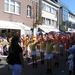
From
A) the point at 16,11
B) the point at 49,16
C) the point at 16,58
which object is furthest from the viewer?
the point at 49,16

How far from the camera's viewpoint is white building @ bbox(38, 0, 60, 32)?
142ft

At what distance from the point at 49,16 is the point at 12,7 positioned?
21.7 m

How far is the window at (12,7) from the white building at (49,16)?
472 inches

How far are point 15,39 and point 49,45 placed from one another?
14.5ft

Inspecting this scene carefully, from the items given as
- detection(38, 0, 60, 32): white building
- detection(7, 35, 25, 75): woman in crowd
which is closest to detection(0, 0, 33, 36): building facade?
detection(38, 0, 60, 32): white building

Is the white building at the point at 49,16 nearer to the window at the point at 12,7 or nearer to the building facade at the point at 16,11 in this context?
the building facade at the point at 16,11

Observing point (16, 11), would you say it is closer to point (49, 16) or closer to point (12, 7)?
point (12, 7)

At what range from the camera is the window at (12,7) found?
Result: 999 inches

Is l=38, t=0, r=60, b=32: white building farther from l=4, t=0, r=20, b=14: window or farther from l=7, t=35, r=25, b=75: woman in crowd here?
l=7, t=35, r=25, b=75: woman in crowd

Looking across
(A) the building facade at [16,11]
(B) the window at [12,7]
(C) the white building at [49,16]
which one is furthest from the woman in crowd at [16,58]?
(C) the white building at [49,16]

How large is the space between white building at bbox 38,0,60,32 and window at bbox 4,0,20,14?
12.0 metres

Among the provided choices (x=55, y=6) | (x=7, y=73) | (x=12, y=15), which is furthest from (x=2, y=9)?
(x=55, y=6)

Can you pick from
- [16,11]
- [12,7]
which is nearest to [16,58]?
[12,7]

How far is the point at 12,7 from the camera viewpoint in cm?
2675
